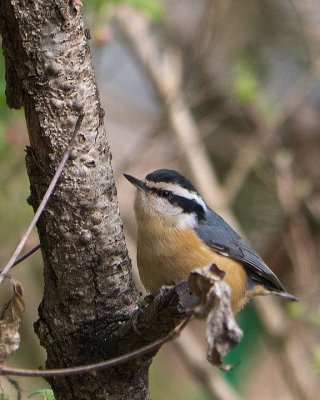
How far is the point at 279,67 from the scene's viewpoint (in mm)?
7516

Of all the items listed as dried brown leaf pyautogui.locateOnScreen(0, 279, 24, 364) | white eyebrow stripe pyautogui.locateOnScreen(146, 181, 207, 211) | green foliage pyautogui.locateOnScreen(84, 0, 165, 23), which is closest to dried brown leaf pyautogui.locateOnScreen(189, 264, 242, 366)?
dried brown leaf pyautogui.locateOnScreen(0, 279, 24, 364)

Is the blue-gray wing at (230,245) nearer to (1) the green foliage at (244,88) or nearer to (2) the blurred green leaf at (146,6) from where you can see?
(2) the blurred green leaf at (146,6)

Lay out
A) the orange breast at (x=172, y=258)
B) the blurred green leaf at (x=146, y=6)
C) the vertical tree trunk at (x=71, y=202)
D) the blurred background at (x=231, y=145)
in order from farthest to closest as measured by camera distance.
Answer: the blurred background at (x=231, y=145) → the blurred green leaf at (x=146, y=6) → the orange breast at (x=172, y=258) → the vertical tree trunk at (x=71, y=202)

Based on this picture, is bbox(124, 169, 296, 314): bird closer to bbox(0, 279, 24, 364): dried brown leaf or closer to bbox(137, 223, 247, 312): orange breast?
bbox(137, 223, 247, 312): orange breast

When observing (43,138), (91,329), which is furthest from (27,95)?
(91,329)

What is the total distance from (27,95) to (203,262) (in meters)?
1.46

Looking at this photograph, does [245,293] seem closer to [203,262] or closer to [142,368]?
[203,262]

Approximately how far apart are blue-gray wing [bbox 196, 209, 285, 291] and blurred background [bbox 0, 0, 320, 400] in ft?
2.90

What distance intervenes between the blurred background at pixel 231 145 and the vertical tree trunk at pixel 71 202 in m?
2.08

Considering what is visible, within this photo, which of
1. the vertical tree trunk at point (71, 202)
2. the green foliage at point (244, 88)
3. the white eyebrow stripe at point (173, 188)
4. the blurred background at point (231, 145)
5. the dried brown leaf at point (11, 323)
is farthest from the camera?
the blurred background at point (231, 145)

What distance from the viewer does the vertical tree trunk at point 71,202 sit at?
6.55ft

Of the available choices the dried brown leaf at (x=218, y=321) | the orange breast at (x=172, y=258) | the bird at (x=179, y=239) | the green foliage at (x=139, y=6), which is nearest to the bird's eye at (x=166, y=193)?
the bird at (x=179, y=239)

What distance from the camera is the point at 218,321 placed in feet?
5.41

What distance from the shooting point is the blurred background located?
5508 millimetres
